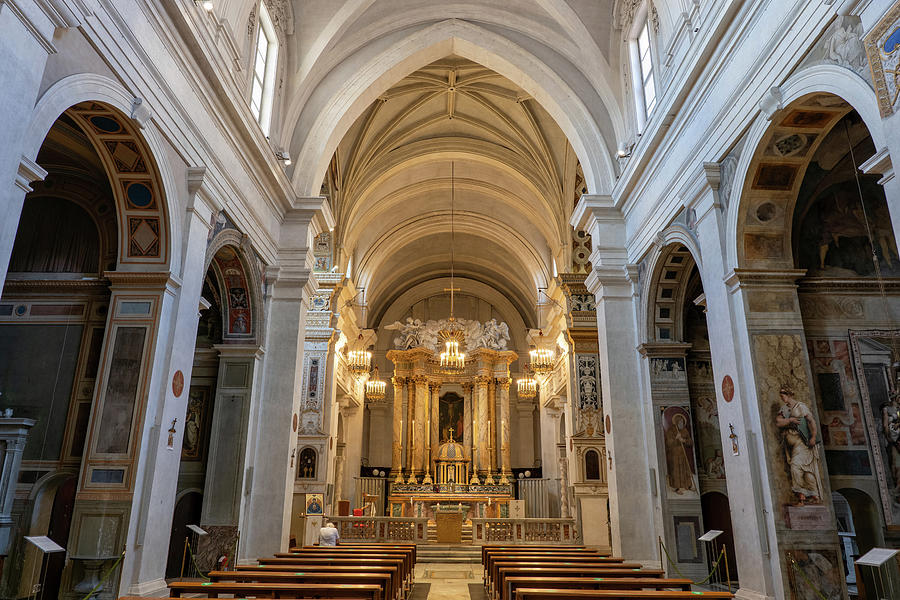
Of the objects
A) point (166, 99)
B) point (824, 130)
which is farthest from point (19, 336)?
point (824, 130)

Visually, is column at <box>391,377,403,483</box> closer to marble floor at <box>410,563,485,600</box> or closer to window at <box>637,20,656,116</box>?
marble floor at <box>410,563,485,600</box>

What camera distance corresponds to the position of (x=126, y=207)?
25.0ft

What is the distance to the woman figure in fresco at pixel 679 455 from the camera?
10.1 metres

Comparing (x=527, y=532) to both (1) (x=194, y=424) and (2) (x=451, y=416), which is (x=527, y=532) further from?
(2) (x=451, y=416)

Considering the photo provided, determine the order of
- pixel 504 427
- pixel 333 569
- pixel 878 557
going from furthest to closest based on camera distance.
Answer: pixel 504 427 < pixel 333 569 < pixel 878 557

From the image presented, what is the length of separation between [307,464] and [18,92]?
1272 centimetres

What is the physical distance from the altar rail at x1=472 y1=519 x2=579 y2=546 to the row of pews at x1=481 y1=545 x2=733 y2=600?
20.3 ft

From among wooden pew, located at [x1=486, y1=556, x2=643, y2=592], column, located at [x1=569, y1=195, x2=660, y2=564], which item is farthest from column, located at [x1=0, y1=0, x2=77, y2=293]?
column, located at [x1=569, y1=195, x2=660, y2=564]

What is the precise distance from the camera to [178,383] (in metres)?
7.84

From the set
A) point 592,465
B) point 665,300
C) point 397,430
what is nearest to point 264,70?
point 665,300

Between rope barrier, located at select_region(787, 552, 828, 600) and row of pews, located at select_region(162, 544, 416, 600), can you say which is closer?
row of pews, located at select_region(162, 544, 416, 600)

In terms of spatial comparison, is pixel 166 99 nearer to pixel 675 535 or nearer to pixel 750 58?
pixel 750 58

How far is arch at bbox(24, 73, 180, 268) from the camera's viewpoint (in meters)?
6.00

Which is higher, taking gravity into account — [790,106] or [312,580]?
[790,106]
